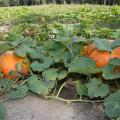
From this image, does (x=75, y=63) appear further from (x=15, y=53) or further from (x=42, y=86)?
(x=15, y=53)

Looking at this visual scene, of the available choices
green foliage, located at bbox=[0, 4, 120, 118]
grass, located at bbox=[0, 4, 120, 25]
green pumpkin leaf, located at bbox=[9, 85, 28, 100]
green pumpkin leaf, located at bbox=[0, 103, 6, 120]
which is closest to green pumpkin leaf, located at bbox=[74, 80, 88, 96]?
green foliage, located at bbox=[0, 4, 120, 118]

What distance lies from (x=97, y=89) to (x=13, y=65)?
500 mm

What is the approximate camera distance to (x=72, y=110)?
5.55 feet

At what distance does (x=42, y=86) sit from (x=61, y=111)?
176 millimetres

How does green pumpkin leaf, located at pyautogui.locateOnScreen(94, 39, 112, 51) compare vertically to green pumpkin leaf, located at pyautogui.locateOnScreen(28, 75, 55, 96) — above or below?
above

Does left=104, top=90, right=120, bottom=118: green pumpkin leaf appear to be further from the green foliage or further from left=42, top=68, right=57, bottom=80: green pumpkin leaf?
left=42, top=68, right=57, bottom=80: green pumpkin leaf

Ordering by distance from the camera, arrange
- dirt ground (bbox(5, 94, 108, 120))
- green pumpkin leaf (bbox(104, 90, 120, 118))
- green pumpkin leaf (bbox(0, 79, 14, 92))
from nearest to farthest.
A: green pumpkin leaf (bbox(104, 90, 120, 118)), dirt ground (bbox(5, 94, 108, 120)), green pumpkin leaf (bbox(0, 79, 14, 92))

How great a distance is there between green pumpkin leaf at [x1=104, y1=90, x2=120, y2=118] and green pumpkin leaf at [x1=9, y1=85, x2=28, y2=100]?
16.3 inches

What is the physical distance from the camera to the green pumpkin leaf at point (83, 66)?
172 centimetres

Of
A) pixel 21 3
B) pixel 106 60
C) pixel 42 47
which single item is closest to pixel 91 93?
pixel 106 60

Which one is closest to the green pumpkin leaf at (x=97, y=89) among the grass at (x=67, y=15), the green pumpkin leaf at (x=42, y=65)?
the green pumpkin leaf at (x=42, y=65)

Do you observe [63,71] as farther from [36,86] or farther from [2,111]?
[2,111]

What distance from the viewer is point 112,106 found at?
1.55 metres

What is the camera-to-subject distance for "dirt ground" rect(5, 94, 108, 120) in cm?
163
